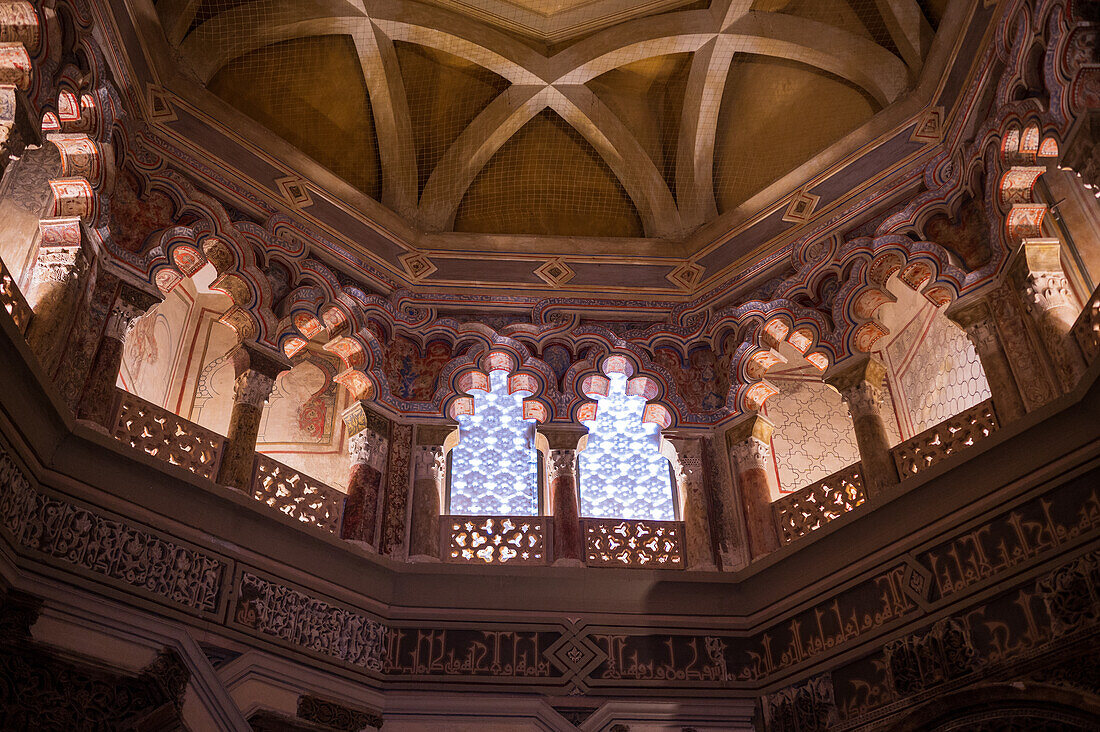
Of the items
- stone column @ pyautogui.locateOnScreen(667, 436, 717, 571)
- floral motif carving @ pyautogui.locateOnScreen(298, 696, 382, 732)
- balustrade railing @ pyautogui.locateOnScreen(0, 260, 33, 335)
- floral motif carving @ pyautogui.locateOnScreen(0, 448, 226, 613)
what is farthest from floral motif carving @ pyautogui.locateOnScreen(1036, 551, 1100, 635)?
balustrade railing @ pyautogui.locateOnScreen(0, 260, 33, 335)

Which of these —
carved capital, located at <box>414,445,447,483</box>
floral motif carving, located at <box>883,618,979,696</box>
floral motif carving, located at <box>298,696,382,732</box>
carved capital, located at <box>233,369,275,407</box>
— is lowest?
floral motif carving, located at <box>298,696,382,732</box>

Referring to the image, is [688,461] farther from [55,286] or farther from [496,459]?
[55,286]

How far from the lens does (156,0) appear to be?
800cm

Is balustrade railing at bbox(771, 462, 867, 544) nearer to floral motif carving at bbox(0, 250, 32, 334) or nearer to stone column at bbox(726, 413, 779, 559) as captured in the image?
stone column at bbox(726, 413, 779, 559)

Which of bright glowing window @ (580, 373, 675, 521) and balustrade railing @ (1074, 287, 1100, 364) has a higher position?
bright glowing window @ (580, 373, 675, 521)

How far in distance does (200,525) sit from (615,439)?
3.89 metres

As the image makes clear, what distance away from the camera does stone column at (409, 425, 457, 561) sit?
303 inches

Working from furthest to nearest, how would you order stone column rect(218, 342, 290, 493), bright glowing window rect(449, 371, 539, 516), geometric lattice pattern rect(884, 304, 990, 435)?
bright glowing window rect(449, 371, 539, 516) → geometric lattice pattern rect(884, 304, 990, 435) → stone column rect(218, 342, 290, 493)

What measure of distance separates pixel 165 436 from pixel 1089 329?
5.93m

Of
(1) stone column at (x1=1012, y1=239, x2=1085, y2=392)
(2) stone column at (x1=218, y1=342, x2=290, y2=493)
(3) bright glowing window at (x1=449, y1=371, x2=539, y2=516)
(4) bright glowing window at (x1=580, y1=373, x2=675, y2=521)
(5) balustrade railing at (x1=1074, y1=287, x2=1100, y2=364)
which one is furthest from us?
(4) bright glowing window at (x1=580, y1=373, x2=675, y2=521)

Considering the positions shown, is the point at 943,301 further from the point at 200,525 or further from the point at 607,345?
the point at 200,525

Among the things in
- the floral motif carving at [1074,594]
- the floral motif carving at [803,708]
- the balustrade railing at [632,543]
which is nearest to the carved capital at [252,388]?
the balustrade railing at [632,543]

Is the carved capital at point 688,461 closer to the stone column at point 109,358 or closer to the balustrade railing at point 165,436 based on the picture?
the balustrade railing at point 165,436

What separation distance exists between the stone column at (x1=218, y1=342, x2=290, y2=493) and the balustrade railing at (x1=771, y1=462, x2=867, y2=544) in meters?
3.98
